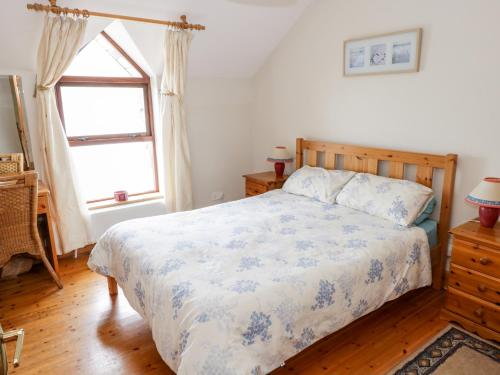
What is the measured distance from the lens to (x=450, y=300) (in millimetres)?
2299

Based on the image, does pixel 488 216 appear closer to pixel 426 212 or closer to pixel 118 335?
pixel 426 212

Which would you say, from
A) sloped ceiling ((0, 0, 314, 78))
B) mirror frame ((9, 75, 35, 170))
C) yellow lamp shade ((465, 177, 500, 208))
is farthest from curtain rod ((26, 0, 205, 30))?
yellow lamp shade ((465, 177, 500, 208))

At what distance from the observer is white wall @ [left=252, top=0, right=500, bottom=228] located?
93.6 inches

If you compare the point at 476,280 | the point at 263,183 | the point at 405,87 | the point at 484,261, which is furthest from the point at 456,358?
the point at 263,183

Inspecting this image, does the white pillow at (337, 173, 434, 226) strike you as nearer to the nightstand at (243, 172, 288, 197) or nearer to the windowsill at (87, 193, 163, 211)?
the nightstand at (243, 172, 288, 197)

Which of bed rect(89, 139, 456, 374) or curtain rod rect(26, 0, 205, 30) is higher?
curtain rod rect(26, 0, 205, 30)

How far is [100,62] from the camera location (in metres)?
3.47

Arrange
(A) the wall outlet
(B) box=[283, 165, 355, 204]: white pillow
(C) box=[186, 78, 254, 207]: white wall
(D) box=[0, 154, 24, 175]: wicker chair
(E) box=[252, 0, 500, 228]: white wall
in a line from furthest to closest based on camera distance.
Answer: (A) the wall outlet → (C) box=[186, 78, 254, 207]: white wall → (B) box=[283, 165, 355, 204]: white pillow → (D) box=[0, 154, 24, 175]: wicker chair → (E) box=[252, 0, 500, 228]: white wall

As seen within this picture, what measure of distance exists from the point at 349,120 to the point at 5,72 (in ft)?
9.55

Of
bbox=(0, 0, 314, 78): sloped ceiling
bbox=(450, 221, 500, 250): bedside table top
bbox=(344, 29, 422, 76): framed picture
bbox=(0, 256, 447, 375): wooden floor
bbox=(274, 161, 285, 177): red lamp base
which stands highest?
bbox=(0, 0, 314, 78): sloped ceiling

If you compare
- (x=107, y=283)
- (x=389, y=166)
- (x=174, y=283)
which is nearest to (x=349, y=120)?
(x=389, y=166)

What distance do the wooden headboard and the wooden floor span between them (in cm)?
36

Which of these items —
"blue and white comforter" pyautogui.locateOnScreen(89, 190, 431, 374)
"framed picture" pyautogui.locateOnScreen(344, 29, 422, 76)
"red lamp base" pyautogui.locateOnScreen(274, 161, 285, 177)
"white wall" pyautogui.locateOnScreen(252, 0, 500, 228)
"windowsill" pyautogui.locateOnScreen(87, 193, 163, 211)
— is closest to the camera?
"blue and white comforter" pyautogui.locateOnScreen(89, 190, 431, 374)

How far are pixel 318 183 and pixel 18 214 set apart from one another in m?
2.33
